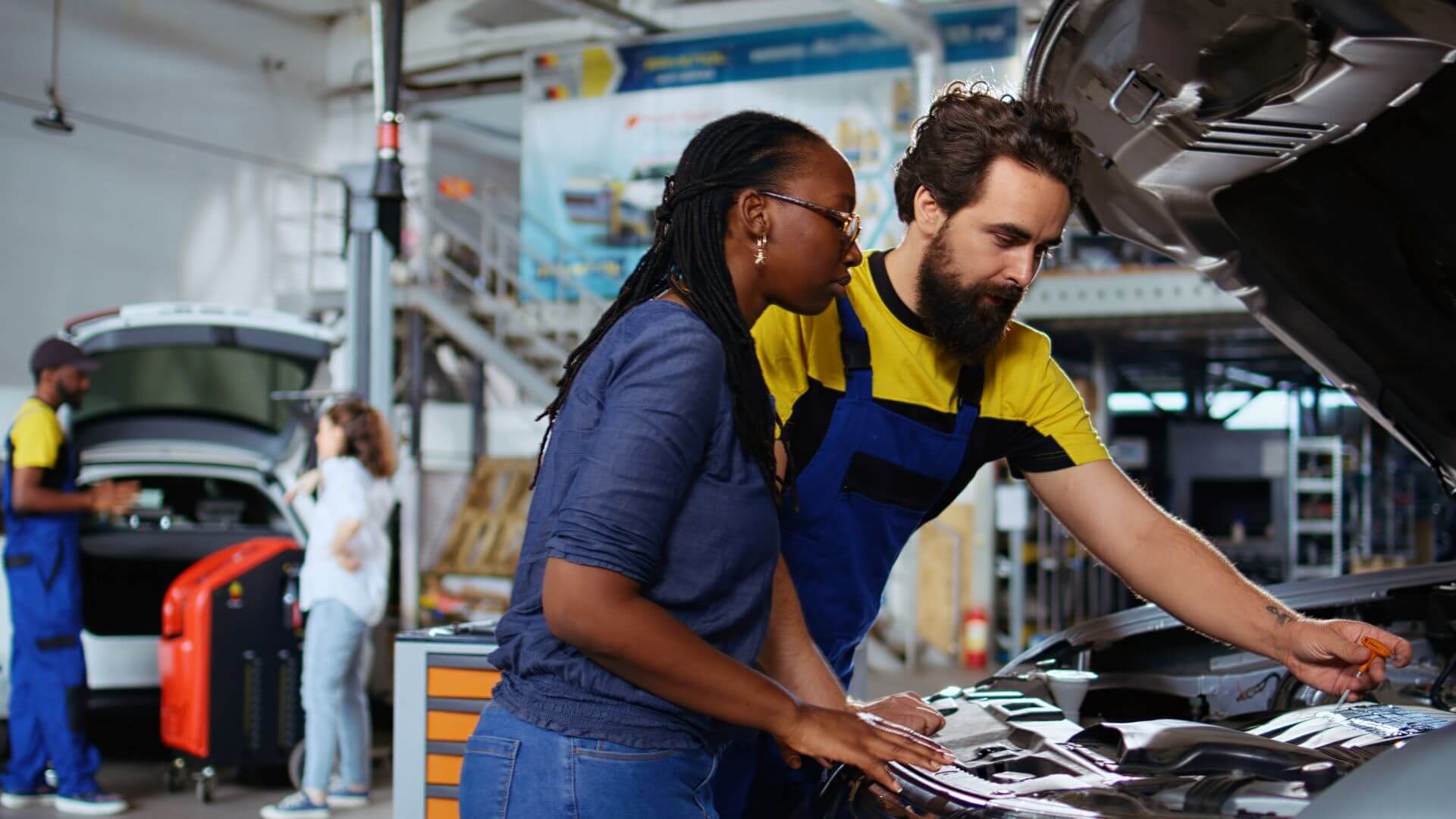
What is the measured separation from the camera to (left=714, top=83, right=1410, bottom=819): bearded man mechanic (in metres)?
1.85

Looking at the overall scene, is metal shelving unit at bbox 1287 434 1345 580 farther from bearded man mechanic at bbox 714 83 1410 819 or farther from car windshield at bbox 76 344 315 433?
bearded man mechanic at bbox 714 83 1410 819

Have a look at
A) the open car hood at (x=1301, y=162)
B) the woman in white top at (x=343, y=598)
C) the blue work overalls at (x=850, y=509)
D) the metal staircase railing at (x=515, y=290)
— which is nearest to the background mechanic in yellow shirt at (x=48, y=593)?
the woman in white top at (x=343, y=598)

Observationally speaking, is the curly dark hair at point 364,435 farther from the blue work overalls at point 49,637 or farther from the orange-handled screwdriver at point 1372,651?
the orange-handled screwdriver at point 1372,651

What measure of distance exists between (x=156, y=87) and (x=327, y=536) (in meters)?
8.94

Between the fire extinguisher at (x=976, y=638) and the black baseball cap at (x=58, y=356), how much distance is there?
6449mm

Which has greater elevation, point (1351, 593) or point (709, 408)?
point (709, 408)

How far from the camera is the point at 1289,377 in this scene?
1452cm

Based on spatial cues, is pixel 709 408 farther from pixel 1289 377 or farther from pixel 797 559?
pixel 1289 377

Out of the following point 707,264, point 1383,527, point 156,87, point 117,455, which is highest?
point 156,87

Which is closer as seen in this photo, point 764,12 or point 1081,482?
point 1081,482

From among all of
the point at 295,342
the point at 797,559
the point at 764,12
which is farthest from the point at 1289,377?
the point at 797,559

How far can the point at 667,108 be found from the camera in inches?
426

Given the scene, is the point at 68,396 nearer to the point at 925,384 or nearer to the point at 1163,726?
the point at 925,384

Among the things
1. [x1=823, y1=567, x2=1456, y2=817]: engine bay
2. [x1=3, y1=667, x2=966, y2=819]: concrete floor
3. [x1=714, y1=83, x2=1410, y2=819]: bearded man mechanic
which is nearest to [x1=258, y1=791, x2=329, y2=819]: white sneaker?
[x1=3, y1=667, x2=966, y2=819]: concrete floor
